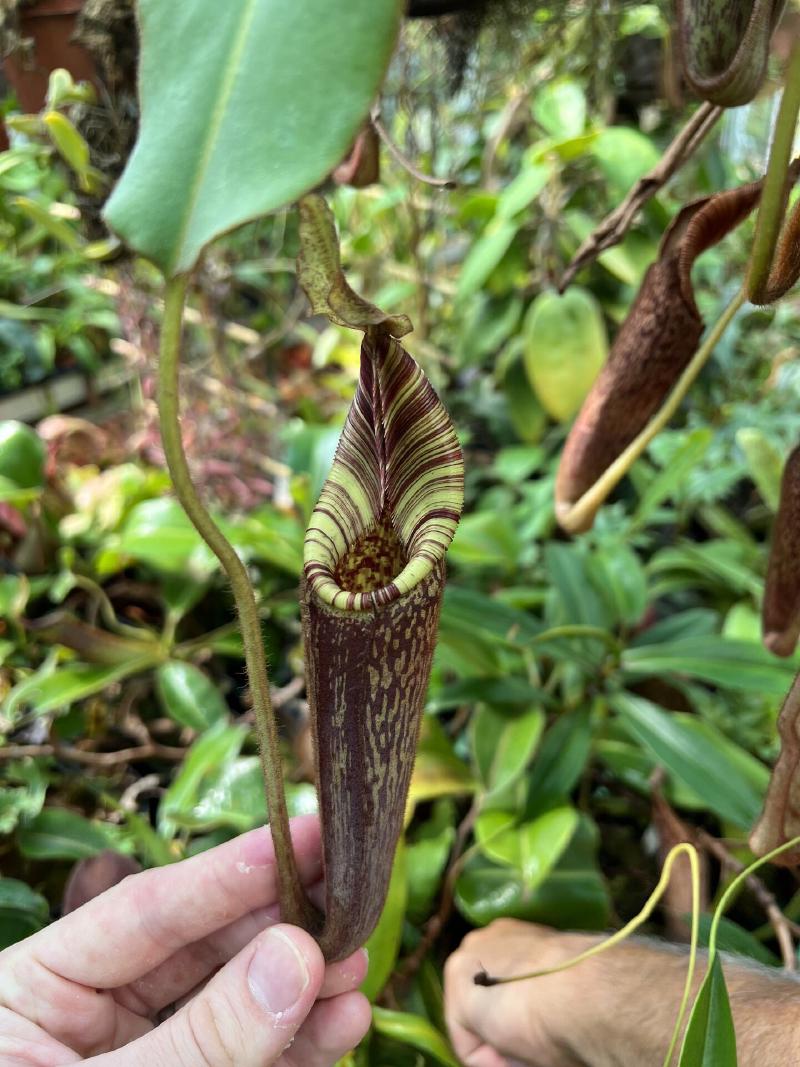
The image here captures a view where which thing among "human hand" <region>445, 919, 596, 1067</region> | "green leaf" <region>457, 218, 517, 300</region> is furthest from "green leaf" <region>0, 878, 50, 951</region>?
"green leaf" <region>457, 218, 517, 300</region>

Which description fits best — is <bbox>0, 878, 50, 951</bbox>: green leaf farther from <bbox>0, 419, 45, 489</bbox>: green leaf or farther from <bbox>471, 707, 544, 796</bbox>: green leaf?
<bbox>0, 419, 45, 489</bbox>: green leaf

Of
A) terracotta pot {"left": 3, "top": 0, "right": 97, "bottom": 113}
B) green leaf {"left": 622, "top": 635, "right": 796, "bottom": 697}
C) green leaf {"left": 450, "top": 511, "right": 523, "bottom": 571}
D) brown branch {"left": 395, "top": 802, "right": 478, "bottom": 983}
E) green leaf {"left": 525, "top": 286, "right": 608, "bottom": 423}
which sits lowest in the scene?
brown branch {"left": 395, "top": 802, "right": 478, "bottom": 983}

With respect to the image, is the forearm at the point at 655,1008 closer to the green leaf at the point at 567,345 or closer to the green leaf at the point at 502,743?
the green leaf at the point at 502,743

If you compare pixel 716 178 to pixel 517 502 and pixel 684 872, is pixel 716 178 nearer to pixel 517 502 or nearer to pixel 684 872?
pixel 517 502

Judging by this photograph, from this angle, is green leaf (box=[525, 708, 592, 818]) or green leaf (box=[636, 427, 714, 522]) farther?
green leaf (box=[636, 427, 714, 522])

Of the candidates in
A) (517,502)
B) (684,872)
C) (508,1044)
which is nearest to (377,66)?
(508,1044)

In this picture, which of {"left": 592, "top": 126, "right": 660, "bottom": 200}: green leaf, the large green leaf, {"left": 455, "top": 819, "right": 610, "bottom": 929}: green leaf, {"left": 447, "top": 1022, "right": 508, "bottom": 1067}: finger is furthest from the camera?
{"left": 592, "top": 126, "right": 660, "bottom": 200}: green leaf

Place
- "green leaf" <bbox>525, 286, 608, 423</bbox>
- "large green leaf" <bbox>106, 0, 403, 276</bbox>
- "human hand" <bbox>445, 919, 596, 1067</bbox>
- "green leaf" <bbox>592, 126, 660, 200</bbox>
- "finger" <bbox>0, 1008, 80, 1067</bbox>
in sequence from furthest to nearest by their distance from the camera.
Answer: "green leaf" <bbox>525, 286, 608, 423</bbox>, "green leaf" <bbox>592, 126, 660, 200</bbox>, "human hand" <bbox>445, 919, 596, 1067</bbox>, "finger" <bbox>0, 1008, 80, 1067</bbox>, "large green leaf" <bbox>106, 0, 403, 276</bbox>
